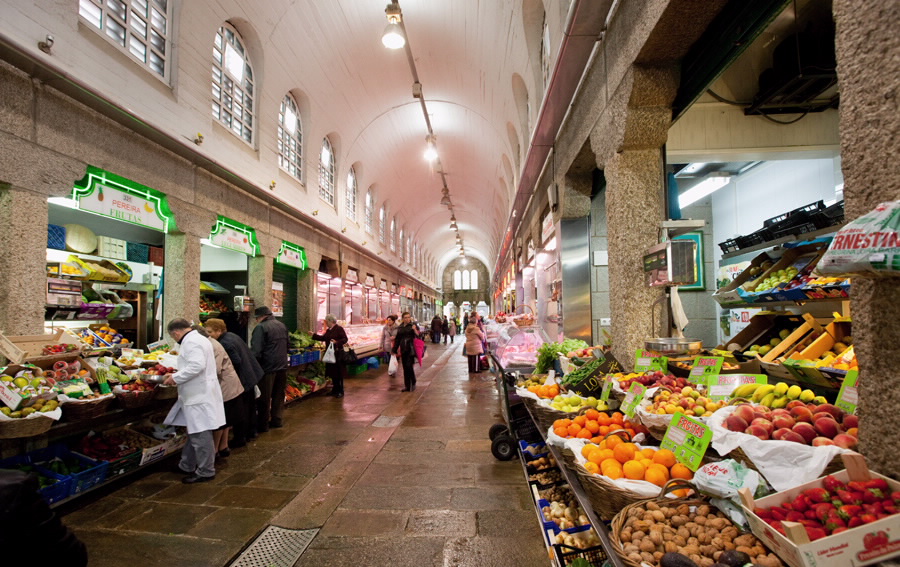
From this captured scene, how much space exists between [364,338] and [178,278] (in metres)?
6.05

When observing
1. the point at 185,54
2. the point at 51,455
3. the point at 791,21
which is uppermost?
the point at 185,54

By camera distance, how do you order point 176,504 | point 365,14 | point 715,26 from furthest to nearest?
point 365,14 < point 176,504 < point 715,26

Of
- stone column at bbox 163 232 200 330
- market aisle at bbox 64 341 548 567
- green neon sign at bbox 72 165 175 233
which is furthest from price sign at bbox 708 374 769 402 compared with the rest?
stone column at bbox 163 232 200 330

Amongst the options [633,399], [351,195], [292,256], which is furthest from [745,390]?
[351,195]

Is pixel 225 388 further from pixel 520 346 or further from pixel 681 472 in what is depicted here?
pixel 681 472

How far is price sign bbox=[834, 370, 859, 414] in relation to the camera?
1.83 metres

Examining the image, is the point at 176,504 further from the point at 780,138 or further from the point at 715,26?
the point at 780,138

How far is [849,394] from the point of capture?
187 cm

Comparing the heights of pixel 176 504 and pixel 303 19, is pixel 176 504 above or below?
below

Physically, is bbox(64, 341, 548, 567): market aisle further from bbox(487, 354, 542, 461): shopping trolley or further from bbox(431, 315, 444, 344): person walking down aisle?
bbox(431, 315, 444, 344): person walking down aisle

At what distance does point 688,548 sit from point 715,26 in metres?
3.45

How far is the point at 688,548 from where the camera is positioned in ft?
4.55

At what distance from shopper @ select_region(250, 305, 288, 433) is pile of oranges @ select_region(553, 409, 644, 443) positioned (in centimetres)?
448

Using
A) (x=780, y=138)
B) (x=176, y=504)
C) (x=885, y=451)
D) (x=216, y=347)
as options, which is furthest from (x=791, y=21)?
(x=176, y=504)
